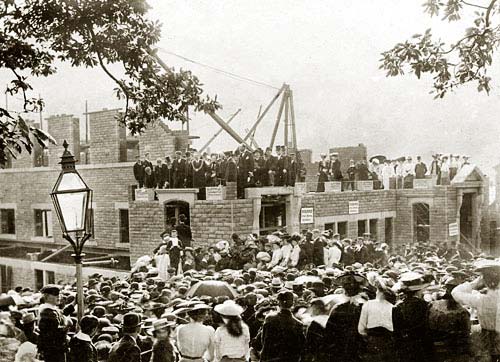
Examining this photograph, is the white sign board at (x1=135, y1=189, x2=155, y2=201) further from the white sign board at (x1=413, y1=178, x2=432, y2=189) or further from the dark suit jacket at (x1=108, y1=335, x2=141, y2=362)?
the dark suit jacket at (x1=108, y1=335, x2=141, y2=362)

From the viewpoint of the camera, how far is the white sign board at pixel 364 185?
23.4 metres

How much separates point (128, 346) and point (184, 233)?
11.9 metres

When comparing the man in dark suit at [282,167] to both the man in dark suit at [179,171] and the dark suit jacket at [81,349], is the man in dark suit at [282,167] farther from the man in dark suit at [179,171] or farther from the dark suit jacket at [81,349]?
the dark suit jacket at [81,349]

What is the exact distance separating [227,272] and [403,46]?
206 inches

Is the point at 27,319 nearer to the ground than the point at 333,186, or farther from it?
nearer to the ground

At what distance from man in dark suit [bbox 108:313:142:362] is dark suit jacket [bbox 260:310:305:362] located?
1.25 metres

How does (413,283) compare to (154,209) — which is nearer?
(413,283)

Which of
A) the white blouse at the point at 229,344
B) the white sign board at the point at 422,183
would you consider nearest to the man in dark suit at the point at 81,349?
the white blouse at the point at 229,344

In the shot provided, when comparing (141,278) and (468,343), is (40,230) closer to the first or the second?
(141,278)

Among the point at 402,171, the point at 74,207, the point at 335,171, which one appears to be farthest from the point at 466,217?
the point at 74,207

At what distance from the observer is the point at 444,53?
6875mm

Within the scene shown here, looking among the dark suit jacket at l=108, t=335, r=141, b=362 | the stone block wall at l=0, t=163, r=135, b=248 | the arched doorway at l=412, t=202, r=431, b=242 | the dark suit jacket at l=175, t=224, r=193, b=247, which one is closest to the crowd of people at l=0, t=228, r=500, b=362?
the dark suit jacket at l=108, t=335, r=141, b=362

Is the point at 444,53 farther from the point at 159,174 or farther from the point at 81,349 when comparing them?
the point at 159,174

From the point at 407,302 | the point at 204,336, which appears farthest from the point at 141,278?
the point at 407,302
